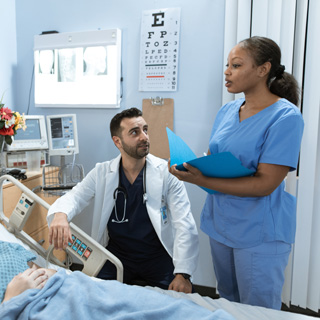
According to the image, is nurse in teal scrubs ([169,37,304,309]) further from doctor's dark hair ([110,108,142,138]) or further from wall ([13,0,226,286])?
wall ([13,0,226,286])

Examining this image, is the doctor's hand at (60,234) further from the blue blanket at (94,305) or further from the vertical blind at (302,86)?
the vertical blind at (302,86)

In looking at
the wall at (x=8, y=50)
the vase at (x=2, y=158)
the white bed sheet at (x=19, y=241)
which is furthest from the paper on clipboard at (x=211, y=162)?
the wall at (x=8, y=50)

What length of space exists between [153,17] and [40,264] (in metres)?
1.70

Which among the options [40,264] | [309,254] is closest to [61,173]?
[40,264]

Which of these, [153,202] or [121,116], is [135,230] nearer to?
[153,202]

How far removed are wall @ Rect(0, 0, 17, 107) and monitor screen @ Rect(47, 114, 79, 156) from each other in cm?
51

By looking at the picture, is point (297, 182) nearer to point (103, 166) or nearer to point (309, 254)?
point (309, 254)

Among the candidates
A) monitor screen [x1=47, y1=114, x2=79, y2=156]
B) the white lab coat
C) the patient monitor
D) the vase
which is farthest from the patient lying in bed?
monitor screen [x1=47, y1=114, x2=79, y2=156]

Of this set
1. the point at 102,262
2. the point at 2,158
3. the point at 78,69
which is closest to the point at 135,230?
the point at 102,262

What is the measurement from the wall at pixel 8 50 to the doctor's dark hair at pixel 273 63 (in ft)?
6.10

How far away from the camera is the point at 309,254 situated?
190 cm

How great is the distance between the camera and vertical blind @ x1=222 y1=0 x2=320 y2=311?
5.82ft

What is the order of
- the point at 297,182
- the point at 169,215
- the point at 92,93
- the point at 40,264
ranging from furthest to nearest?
1. the point at 92,93
2. the point at 297,182
3. the point at 169,215
4. the point at 40,264

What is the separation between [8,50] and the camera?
2320 millimetres
